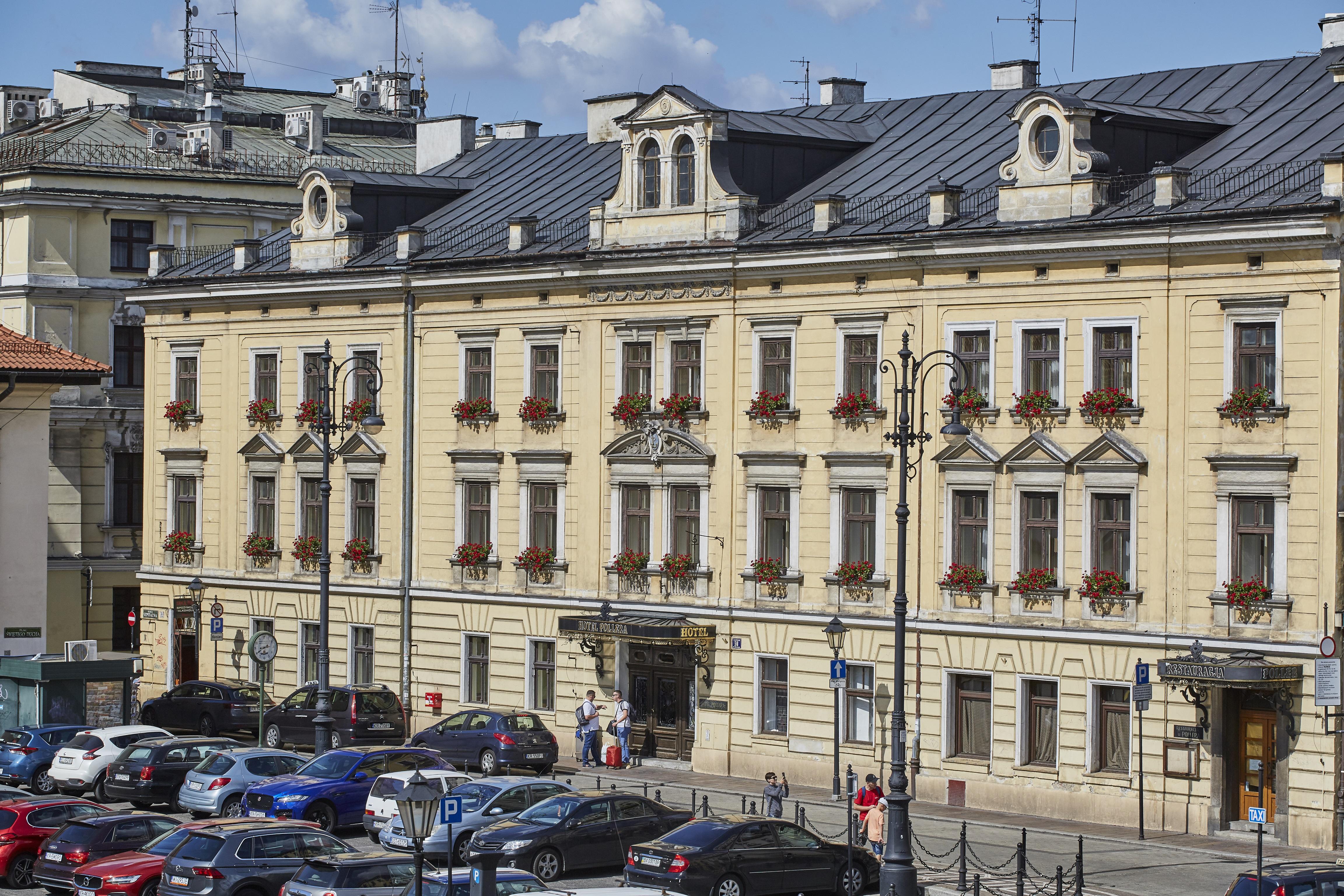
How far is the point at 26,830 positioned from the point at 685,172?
2403cm

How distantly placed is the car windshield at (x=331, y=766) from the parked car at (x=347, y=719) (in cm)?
1163

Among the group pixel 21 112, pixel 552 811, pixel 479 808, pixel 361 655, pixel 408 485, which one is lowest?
pixel 479 808

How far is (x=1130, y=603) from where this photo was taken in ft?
150

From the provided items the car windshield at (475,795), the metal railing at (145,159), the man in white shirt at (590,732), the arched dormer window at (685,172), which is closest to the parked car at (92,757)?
the man in white shirt at (590,732)

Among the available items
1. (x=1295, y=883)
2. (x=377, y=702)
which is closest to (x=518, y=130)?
(x=377, y=702)

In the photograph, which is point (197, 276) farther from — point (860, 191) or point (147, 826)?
point (147, 826)

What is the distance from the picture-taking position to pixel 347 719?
56.1m

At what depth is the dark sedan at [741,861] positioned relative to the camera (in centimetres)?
3525

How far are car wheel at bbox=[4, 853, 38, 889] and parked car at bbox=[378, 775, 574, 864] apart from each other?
6314 millimetres

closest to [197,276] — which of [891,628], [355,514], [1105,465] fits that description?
[355,514]

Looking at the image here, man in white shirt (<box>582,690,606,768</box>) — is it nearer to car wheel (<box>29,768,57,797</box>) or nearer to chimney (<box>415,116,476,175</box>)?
car wheel (<box>29,768,57,797</box>)

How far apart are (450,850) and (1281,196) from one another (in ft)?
74.2

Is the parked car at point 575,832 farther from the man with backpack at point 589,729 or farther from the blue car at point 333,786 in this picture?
the man with backpack at point 589,729

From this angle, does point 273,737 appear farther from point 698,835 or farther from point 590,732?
point 698,835
